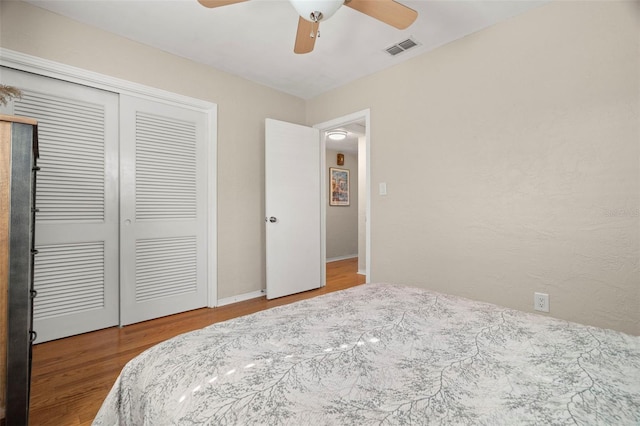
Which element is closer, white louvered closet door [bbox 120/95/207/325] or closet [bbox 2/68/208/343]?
closet [bbox 2/68/208/343]

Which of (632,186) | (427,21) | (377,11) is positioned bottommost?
(632,186)

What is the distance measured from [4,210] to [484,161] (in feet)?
9.39

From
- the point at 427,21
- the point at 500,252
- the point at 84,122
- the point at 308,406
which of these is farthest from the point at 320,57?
the point at 308,406

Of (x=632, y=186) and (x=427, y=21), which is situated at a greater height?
(x=427, y=21)

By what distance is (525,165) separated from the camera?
223 centimetres

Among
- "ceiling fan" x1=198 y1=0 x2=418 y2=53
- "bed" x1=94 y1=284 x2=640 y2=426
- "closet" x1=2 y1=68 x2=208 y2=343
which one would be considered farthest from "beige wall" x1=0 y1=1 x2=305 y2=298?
"bed" x1=94 y1=284 x2=640 y2=426

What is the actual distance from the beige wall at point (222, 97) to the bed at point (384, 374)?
2.19 m

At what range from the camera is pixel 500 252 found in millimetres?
2348

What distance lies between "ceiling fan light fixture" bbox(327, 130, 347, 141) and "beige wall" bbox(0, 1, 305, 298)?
978 millimetres

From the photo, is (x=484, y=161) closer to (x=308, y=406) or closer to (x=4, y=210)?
(x=308, y=406)

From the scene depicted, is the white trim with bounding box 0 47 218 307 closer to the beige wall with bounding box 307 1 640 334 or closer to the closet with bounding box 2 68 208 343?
the closet with bounding box 2 68 208 343

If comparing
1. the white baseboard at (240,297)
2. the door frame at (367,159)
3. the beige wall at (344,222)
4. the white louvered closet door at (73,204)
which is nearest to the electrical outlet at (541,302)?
the door frame at (367,159)

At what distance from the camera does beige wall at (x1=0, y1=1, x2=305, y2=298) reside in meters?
2.20

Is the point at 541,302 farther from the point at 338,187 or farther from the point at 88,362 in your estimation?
the point at 338,187
